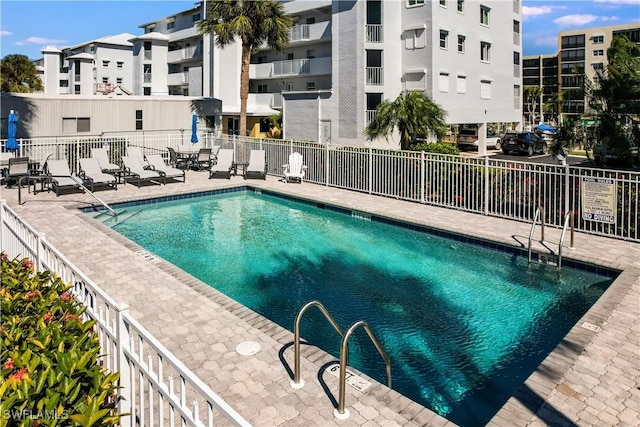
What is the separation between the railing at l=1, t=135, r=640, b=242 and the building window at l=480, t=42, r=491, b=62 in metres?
22.7

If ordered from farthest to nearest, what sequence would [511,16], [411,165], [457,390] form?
1. [511,16]
2. [411,165]
3. [457,390]

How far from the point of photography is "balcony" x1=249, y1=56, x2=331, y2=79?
1464 inches

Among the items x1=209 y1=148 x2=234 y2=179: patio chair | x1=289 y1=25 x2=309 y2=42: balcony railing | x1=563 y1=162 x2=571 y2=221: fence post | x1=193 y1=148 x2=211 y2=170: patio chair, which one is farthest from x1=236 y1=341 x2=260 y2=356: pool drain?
x1=289 y1=25 x2=309 y2=42: balcony railing

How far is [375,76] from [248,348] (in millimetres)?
28493

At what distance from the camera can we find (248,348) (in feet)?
19.9

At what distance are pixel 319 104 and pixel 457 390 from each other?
3009cm

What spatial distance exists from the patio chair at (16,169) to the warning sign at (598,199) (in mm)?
17514

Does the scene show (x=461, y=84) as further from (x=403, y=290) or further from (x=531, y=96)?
(x=531, y=96)

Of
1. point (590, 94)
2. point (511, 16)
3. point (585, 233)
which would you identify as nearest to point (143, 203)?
point (585, 233)

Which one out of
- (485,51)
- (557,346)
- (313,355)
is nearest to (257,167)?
(313,355)

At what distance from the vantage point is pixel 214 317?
7.04m

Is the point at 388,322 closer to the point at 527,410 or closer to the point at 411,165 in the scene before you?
the point at 527,410

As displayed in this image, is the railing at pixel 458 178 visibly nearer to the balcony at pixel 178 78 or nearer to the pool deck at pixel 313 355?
the pool deck at pixel 313 355

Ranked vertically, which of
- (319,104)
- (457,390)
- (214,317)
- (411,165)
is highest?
(319,104)
